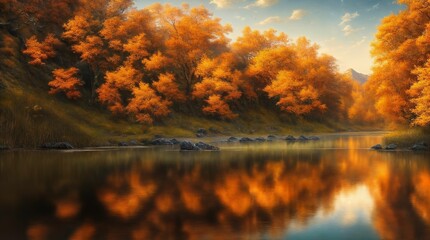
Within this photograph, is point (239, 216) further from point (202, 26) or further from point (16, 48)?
point (202, 26)

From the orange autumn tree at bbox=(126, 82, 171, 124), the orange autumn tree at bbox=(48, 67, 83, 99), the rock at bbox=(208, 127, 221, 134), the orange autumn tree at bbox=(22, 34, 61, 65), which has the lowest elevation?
the rock at bbox=(208, 127, 221, 134)

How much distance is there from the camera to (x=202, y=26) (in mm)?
75562

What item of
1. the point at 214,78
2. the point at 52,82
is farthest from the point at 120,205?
the point at 214,78

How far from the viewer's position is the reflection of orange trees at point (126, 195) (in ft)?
40.2

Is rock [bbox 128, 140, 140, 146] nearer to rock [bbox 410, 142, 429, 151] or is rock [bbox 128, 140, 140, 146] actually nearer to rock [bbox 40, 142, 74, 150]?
rock [bbox 40, 142, 74, 150]

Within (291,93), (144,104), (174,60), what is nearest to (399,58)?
(144,104)

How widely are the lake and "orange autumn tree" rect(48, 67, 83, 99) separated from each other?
32.0m

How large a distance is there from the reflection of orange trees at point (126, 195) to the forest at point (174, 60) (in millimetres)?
25592

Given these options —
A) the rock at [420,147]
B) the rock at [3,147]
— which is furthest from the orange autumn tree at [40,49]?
the rock at [420,147]

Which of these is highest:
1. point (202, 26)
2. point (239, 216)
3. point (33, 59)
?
point (202, 26)

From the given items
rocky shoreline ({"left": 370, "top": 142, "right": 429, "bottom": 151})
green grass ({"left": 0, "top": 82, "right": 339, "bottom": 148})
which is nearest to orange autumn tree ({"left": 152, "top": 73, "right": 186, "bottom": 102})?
green grass ({"left": 0, "top": 82, "right": 339, "bottom": 148})

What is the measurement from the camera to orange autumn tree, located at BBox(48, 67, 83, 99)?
53750mm

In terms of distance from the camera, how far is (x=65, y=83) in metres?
53.8

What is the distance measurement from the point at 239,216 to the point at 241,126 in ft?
211
